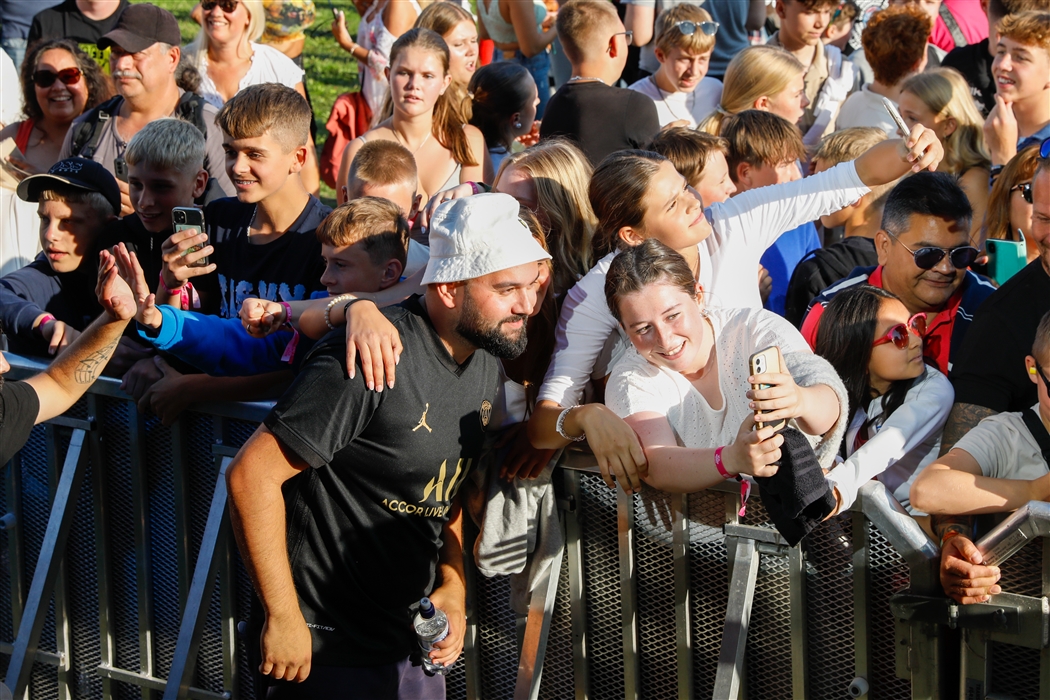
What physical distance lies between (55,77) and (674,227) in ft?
15.1

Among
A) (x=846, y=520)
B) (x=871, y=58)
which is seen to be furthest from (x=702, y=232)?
(x=871, y=58)

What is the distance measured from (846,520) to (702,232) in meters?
1.35

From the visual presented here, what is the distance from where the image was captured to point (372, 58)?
7.92m

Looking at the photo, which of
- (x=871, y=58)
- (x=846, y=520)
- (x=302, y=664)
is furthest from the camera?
(x=871, y=58)

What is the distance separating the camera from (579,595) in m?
3.40

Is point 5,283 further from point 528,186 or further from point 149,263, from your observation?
point 528,186

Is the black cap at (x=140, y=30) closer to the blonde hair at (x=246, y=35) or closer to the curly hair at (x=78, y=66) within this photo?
the curly hair at (x=78, y=66)

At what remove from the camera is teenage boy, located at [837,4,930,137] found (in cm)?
650

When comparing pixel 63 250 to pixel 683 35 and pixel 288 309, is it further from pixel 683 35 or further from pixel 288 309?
pixel 683 35

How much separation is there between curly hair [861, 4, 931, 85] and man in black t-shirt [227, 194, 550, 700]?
4.15 m

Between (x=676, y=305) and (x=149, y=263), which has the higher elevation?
(x=676, y=305)

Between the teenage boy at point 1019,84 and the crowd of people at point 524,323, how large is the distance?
0.6 inches

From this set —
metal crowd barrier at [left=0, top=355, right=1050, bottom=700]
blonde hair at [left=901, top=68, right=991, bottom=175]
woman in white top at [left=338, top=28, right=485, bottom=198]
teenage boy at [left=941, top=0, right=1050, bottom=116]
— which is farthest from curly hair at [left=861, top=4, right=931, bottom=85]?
metal crowd barrier at [left=0, top=355, right=1050, bottom=700]

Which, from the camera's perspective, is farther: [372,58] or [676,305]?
[372,58]
